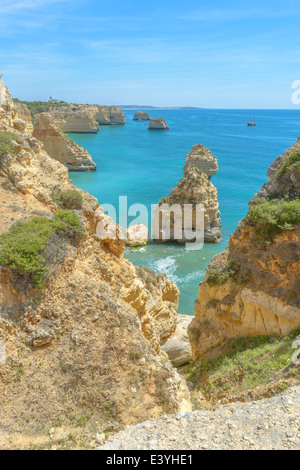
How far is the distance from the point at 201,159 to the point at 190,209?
1387cm

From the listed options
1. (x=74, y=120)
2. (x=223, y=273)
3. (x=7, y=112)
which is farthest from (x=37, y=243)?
(x=74, y=120)

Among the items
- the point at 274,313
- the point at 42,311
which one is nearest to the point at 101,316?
the point at 42,311

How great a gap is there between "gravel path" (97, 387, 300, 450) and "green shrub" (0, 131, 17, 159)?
967 centimetres

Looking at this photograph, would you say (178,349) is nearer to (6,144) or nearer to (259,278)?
(259,278)

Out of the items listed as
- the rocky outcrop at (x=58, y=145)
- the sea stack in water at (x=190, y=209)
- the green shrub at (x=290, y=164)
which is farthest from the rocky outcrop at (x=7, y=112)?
the rocky outcrop at (x=58, y=145)

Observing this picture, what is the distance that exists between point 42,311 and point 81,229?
315 centimetres

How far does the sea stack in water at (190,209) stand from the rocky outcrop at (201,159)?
9.06 metres

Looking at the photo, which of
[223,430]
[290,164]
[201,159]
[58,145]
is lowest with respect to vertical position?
[223,430]

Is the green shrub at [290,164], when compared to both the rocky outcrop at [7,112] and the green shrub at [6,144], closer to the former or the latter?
the green shrub at [6,144]

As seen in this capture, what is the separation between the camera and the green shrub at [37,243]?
27.9 feet

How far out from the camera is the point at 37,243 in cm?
900

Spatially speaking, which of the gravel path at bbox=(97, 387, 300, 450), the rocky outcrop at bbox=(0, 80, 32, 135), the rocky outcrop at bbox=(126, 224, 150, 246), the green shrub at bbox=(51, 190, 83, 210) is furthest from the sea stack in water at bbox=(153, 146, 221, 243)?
the gravel path at bbox=(97, 387, 300, 450)
